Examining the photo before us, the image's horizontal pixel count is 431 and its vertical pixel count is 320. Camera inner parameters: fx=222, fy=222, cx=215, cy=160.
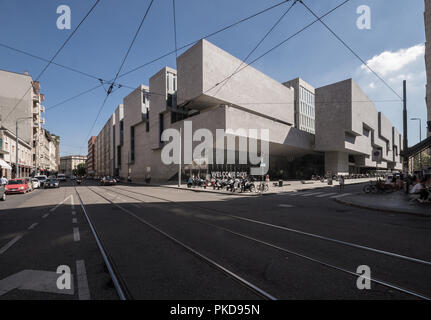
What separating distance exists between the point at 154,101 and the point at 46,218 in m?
42.8

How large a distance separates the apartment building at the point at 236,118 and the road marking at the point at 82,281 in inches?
1029

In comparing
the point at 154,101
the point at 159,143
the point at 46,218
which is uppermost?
→ the point at 154,101

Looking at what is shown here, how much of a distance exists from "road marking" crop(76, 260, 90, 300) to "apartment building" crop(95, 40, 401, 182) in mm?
26147

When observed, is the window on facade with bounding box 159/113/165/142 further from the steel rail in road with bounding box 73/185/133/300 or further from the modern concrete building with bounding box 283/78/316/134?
the steel rail in road with bounding box 73/185/133/300

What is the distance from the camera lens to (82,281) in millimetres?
3236

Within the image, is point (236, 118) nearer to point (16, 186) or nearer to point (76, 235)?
point (16, 186)

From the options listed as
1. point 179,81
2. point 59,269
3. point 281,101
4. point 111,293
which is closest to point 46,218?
point 59,269

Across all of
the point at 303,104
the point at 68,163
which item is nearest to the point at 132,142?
the point at 303,104

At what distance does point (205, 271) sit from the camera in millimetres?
3598

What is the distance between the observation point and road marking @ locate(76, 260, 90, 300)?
2848 mm

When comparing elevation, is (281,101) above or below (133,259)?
above

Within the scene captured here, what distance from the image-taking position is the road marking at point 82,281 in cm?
285
